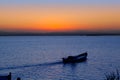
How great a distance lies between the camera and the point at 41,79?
43.6 meters

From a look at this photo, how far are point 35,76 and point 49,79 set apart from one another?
2.91m

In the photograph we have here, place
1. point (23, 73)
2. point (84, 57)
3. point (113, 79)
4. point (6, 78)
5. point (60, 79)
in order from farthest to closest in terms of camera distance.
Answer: point (84, 57), point (23, 73), point (60, 79), point (6, 78), point (113, 79)

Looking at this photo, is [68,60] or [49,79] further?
[68,60]

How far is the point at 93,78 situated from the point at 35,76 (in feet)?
30.8

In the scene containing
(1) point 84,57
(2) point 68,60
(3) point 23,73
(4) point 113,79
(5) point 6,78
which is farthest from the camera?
(1) point 84,57

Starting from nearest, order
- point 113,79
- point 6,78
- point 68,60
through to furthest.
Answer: point 113,79
point 6,78
point 68,60

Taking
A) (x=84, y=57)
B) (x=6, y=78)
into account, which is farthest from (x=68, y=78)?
(x=84, y=57)

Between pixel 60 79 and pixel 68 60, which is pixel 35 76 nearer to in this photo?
pixel 60 79

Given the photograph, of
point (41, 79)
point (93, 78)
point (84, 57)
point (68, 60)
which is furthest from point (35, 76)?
point (84, 57)

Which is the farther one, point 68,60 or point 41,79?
point 68,60

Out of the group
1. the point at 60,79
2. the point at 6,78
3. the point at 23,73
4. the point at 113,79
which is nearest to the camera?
the point at 113,79

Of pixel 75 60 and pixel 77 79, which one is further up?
pixel 75 60

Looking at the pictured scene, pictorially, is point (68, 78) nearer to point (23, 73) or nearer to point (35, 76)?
point (35, 76)

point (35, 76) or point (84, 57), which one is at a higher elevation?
point (84, 57)
